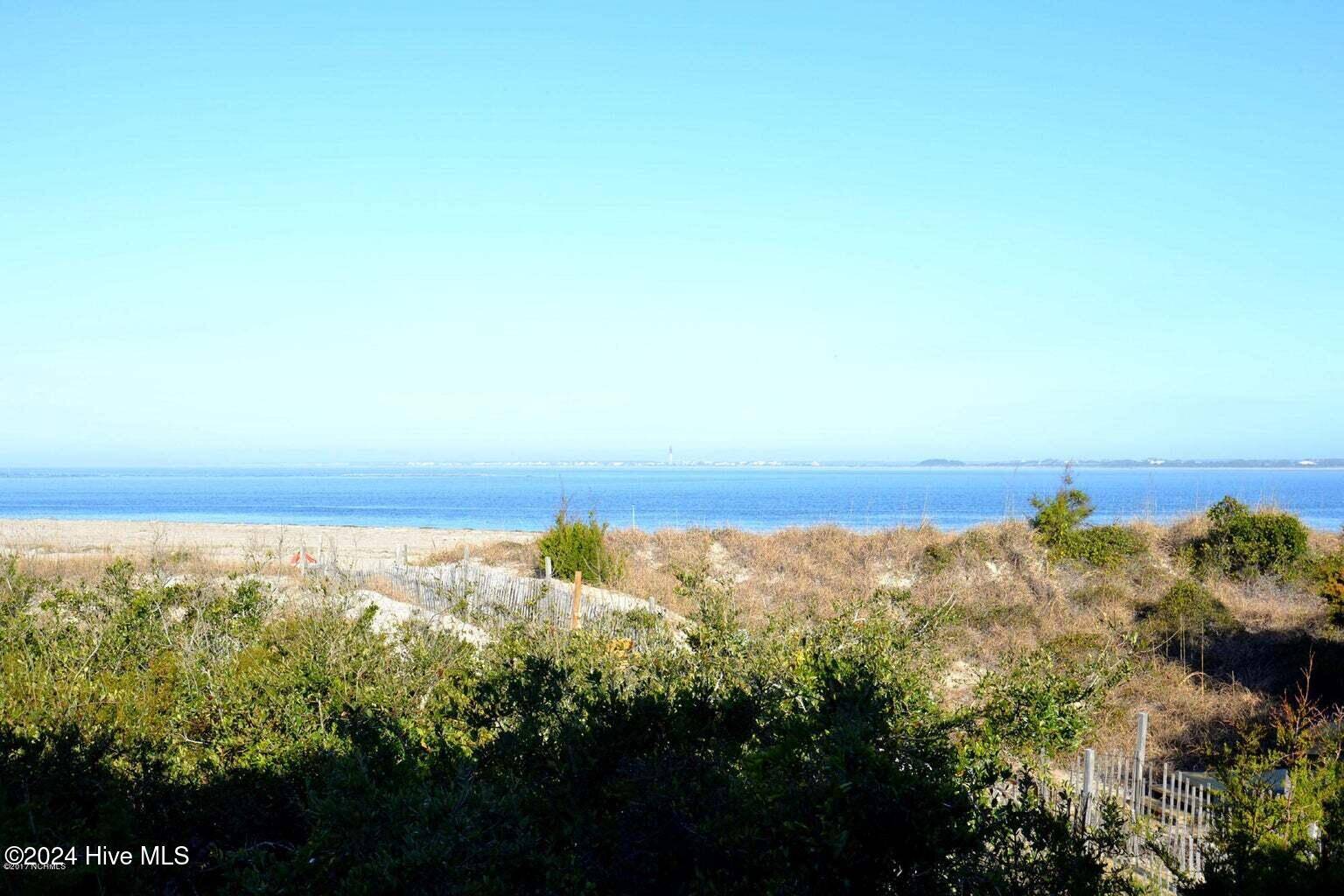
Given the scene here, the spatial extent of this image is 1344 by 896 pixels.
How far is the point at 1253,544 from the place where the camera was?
23.4 meters

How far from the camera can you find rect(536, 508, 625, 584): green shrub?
22.6m

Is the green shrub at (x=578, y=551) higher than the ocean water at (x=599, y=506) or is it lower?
higher

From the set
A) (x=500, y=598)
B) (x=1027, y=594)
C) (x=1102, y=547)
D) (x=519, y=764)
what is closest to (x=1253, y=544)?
(x=1102, y=547)

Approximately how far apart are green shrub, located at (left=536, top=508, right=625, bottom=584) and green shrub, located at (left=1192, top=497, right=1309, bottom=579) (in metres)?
14.0

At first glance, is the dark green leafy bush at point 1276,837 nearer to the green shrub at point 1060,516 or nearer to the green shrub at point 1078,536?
the green shrub at point 1078,536

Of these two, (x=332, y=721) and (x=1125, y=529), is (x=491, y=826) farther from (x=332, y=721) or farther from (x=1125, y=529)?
(x=1125, y=529)

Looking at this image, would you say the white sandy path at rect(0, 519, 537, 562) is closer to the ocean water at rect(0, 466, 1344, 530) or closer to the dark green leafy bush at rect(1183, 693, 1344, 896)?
the ocean water at rect(0, 466, 1344, 530)

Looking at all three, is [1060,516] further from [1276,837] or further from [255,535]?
[255,535]

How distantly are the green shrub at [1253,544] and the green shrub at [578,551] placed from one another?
46.0 ft

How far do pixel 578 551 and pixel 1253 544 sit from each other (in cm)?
1572

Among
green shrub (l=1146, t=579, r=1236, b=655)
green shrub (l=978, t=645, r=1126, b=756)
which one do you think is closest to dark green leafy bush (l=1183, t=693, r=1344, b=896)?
green shrub (l=978, t=645, r=1126, b=756)

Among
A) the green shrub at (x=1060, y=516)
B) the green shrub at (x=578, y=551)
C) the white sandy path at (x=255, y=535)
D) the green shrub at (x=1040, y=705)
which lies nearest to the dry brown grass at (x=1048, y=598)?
the green shrub at (x=1040, y=705)

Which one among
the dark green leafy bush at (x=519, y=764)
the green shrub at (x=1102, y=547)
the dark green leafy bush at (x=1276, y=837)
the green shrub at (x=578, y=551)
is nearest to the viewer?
the dark green leafy bush at (x=1276, y=837)

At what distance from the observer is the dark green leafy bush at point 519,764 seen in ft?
11.1
